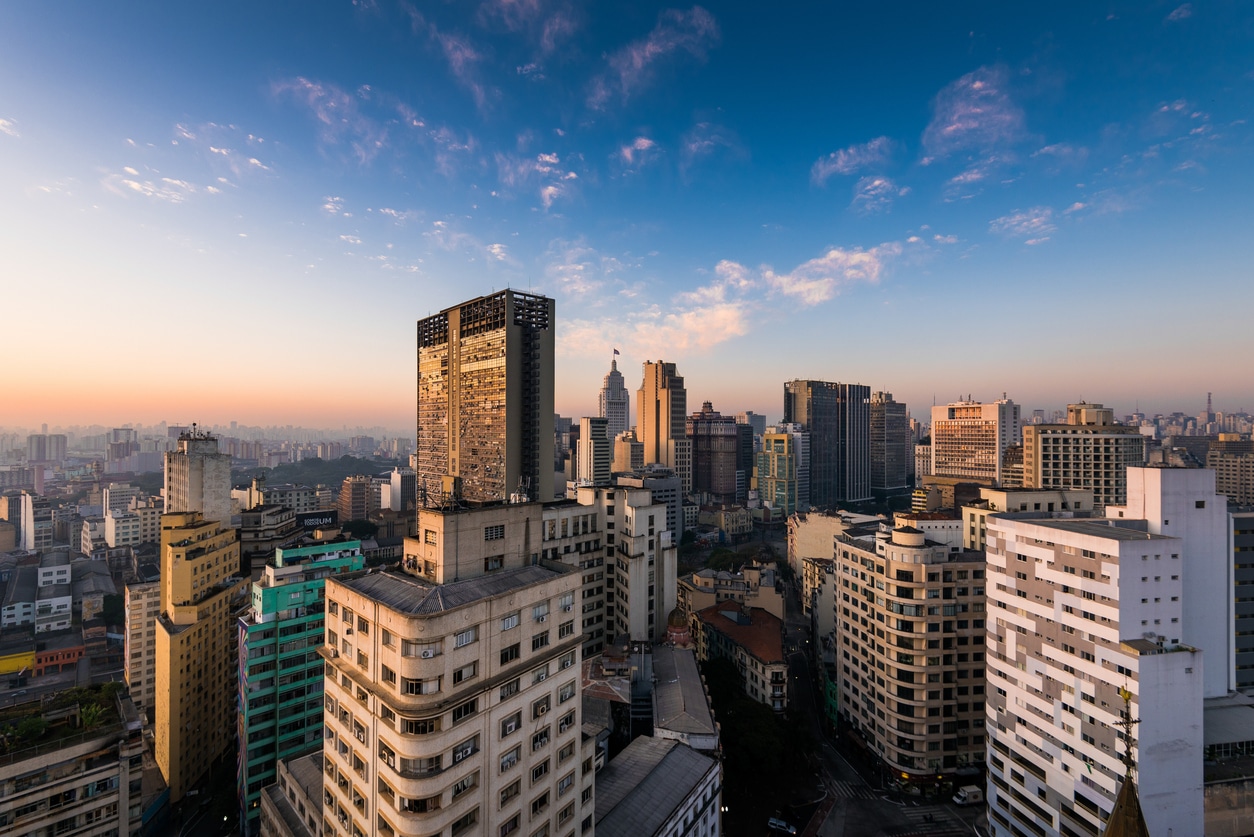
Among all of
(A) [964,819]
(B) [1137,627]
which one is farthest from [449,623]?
(A) [964,819]

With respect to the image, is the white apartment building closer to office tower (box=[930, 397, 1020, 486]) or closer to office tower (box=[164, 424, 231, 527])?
office tower (box=[164, 424, 231, 527])

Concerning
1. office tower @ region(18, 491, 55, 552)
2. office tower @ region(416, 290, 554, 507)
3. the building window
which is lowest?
office tower @ region(18, 491, 55, 552)

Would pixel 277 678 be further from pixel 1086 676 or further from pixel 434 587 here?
pixel 1086 676

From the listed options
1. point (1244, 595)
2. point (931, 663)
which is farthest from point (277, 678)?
point (1244, 595)

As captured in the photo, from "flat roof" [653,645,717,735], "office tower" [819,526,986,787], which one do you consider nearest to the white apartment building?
"flat roof" [653,645,717,735]

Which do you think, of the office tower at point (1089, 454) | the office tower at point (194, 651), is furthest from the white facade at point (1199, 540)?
the office tower at point (194, 651)

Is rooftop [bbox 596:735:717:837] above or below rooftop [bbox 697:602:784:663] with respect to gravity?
above

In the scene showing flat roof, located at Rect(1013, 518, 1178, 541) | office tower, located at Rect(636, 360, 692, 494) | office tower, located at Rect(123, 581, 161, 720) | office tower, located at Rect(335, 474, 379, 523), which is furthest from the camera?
office tower, located at Rect(636, 360, 692, 494)
